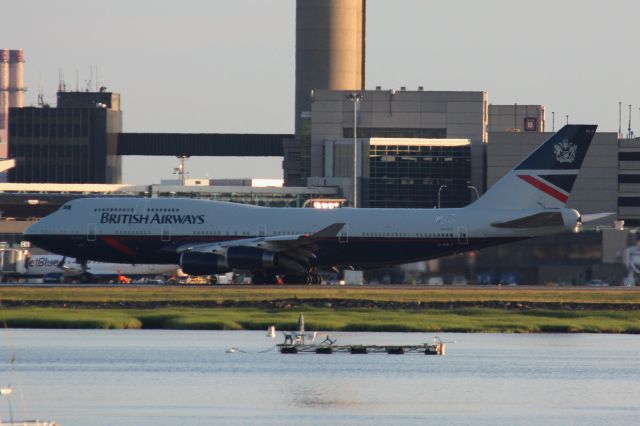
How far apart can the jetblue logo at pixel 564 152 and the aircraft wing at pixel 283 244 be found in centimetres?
1527

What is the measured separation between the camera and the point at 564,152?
3957 inches

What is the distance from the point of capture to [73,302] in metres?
81.7

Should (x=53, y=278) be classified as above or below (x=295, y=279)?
below

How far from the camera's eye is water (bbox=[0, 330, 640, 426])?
42250 mm

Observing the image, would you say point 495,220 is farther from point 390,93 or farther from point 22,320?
point 390,93

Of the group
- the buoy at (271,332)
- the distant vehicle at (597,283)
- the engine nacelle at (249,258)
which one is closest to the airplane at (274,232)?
the engine nacelle at (249,258)

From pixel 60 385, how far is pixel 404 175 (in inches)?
5213

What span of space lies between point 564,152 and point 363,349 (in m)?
44.8

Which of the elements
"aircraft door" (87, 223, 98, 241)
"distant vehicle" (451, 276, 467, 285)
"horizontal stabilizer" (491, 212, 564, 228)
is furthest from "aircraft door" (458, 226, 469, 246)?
"aircraft door" (87, 223, 98, 241)

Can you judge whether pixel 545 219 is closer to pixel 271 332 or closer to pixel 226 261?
pixel 226 261

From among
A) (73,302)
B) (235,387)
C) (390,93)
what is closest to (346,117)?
(390,93)

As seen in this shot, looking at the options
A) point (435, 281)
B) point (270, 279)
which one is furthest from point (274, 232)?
point (435, 281)

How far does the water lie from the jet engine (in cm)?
2786

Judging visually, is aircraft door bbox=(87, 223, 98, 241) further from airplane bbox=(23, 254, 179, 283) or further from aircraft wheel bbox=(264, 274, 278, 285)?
airplane bbox=(23, 254, 179, 283)
